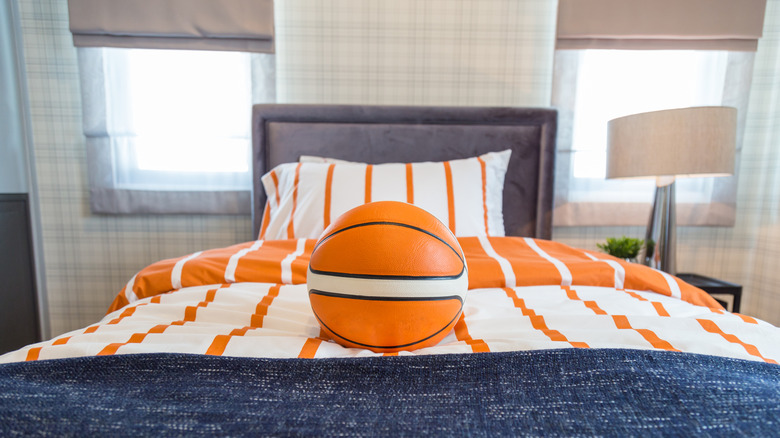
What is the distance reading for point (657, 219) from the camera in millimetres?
1590

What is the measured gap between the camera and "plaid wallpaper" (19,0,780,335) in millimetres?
1858

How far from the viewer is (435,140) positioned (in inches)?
69.8

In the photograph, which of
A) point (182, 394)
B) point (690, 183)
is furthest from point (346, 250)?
point (690, 183)

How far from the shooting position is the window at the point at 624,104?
1.88m

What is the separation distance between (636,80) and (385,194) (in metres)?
1.51

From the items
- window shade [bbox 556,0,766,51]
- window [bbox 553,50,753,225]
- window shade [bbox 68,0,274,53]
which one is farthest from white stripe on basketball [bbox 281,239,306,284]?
window shade [bbox 556,0,766,51]

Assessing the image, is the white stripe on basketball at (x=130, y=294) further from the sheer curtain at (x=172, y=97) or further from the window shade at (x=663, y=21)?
the window shade at (x=663, y=21)

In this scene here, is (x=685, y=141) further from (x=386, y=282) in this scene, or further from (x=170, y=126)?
(x=170, y=126)

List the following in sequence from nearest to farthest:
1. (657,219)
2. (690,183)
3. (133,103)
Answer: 1. (657,219)
2. (133,103)
3. (690,183)

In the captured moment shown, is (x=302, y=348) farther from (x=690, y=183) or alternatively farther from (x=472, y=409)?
(x=690, y=183)

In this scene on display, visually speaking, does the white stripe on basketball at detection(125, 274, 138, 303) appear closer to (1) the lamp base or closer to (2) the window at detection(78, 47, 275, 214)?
(2) the window at detection(78, 47, 275, 214)

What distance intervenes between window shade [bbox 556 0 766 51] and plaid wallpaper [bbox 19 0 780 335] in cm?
13

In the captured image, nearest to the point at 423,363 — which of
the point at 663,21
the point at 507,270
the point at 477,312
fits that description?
the point at 477,312

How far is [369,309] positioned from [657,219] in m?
1.55
